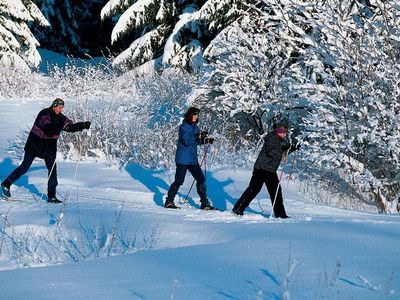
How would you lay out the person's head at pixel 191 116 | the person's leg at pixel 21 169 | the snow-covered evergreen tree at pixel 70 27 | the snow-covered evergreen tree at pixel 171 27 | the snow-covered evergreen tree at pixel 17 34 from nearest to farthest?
the person's head at pixel 191 116 → the person's leg at pixel 21 169 → the snow-covered evergreen tree at pixel 171 27 → the snow-covered evergreen tree at pixel 17 34 → the snow-covered evergreen tree at pixel 70 27

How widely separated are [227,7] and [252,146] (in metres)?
4.97

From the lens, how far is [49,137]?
915 centimetres

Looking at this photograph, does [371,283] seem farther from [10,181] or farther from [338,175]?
[338,175]

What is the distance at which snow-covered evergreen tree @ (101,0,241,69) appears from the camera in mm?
17938

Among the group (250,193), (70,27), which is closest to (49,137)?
(250,193)

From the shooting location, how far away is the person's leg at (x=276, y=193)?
8.40 meters

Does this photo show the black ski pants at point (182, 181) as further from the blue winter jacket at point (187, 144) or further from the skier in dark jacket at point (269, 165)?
the skier in dark jacket at point (269, 165)

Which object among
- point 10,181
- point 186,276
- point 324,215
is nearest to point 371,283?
point 186,276

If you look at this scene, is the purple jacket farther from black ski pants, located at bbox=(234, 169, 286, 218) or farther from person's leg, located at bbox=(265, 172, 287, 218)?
person's leg, located at bbox=(265, 172, 287, 218)

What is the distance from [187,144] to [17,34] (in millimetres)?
16982

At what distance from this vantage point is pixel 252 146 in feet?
46.9

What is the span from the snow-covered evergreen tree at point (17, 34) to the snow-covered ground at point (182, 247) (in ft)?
41.1

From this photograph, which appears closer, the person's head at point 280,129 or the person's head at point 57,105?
the person's head at point 280,129

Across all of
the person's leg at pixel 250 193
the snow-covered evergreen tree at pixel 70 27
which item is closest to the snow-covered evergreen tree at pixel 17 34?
the snow-covered evergreen tree at pixel 70 27
